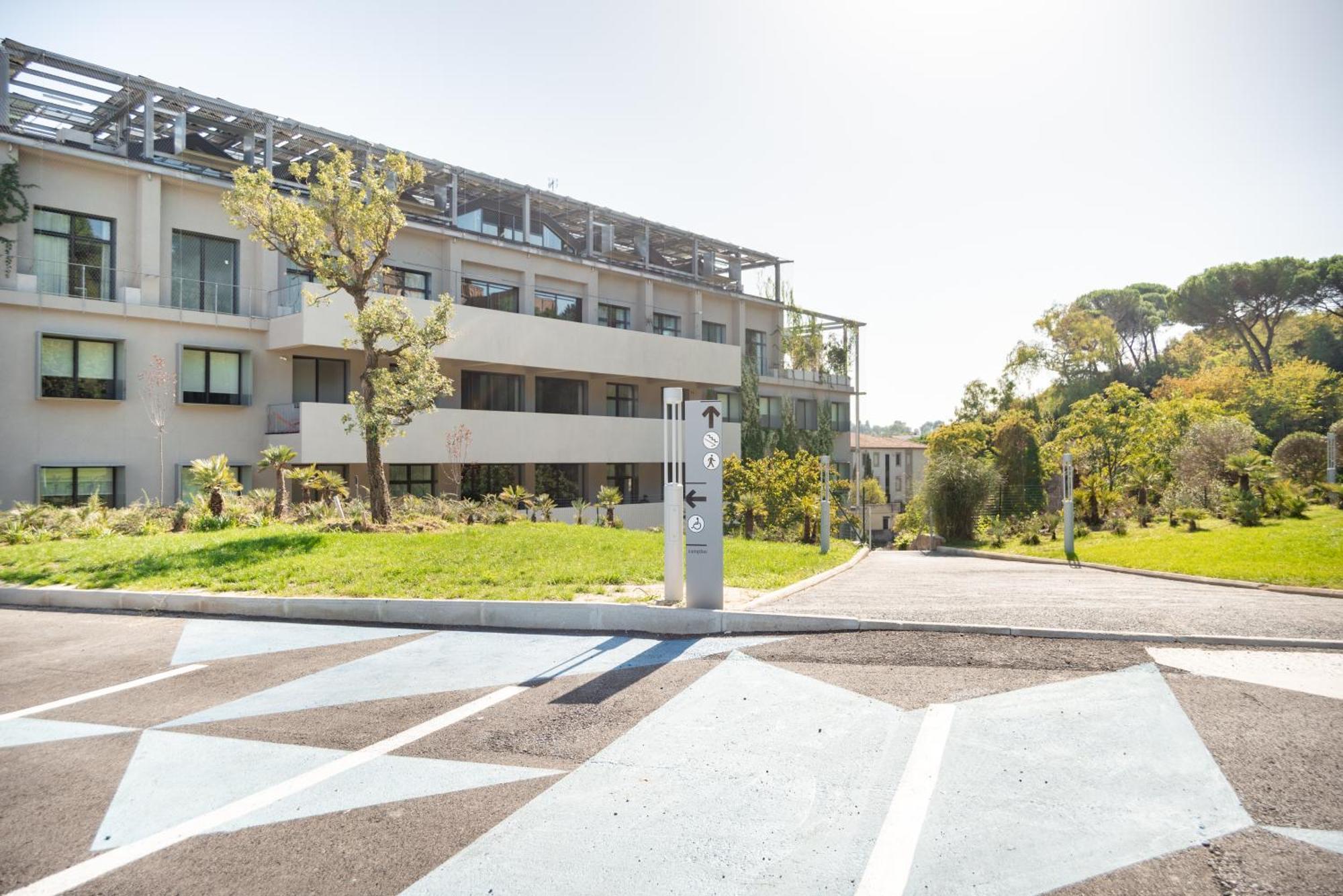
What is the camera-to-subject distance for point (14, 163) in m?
20.8

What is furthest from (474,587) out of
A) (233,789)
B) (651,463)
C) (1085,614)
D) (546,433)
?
(651,463)

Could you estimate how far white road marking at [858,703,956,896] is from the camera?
142 inches

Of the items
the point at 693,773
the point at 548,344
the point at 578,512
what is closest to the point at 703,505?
the point at 693,773

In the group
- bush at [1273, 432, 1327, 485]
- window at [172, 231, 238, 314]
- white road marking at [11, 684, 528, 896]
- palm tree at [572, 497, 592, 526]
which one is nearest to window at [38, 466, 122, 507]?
window at [172, 231, 238, 314]

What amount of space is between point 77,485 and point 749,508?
18.8m

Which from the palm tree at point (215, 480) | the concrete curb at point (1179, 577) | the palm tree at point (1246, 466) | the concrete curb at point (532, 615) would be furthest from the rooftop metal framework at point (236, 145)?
the palm tree at point (1246, 466)

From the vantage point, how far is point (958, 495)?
29.8 meters

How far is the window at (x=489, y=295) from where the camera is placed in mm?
30422

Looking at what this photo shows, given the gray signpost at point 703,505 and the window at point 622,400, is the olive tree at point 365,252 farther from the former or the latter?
the window at point 622,400

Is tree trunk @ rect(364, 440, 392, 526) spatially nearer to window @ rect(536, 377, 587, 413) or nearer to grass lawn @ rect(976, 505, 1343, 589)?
window @ rect(536, 377, 587, 413)

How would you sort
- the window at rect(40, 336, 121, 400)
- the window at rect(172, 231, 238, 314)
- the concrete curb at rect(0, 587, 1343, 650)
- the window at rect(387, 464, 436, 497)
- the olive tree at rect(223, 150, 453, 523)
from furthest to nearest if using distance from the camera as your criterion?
the window at rect(387, 464, 436, 497) < the window at rect(172, 231, 238, 314) < the window at rect(40, 336, 121, 400) < the olive tree at rect(223, 150, 453, 523) < the concrete curb at rect(0, 587, 1343, 650)

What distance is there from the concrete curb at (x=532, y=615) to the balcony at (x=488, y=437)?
39.9 ft

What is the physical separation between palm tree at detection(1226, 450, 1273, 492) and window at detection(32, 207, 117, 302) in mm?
30719

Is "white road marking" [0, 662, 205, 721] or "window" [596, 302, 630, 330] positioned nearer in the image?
"white road marking" [0, 662, 205, 721]
